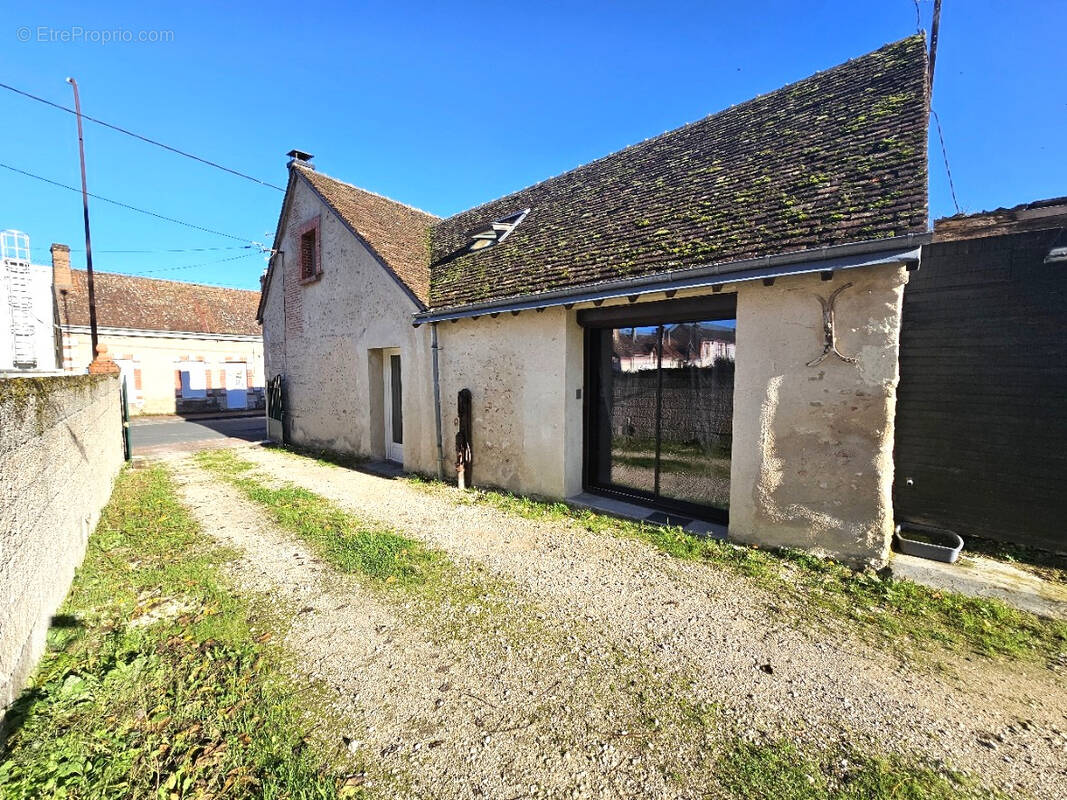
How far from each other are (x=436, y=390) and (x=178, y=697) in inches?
229

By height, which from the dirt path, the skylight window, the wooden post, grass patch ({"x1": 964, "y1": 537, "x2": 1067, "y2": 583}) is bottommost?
the dirt path

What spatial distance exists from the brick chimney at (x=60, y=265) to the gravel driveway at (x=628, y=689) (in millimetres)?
26478

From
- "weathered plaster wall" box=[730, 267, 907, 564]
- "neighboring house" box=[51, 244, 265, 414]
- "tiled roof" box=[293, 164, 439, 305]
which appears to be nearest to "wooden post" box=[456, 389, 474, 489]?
"tiled roof" box=[293, 164, 439, 305]

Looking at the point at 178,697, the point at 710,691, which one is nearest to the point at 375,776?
the point at 178,697

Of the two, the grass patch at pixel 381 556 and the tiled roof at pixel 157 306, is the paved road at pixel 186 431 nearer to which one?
the tiled roof at pixel 157 306

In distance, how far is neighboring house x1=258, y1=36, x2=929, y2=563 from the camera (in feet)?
14.3

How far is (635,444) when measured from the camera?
253 inches

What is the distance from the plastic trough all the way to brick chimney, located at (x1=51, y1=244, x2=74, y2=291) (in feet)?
Result: 103

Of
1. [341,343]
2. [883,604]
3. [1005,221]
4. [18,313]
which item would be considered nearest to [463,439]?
[341,343]

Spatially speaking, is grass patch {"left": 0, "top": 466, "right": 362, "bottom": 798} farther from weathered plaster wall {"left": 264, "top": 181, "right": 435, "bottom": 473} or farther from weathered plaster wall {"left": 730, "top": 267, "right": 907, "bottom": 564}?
weathered plaster wall {"left": 264, "top": 181, "right": 435, "bottom": 473}

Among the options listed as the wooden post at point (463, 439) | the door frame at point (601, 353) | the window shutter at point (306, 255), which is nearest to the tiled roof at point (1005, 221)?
the door frame at point (601, 353)

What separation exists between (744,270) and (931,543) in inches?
131

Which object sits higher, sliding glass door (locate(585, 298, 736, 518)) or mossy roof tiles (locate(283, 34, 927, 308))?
mossy roof tiles (locate(283, 34, 927, 308))

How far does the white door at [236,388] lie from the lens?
24405 millimetres
